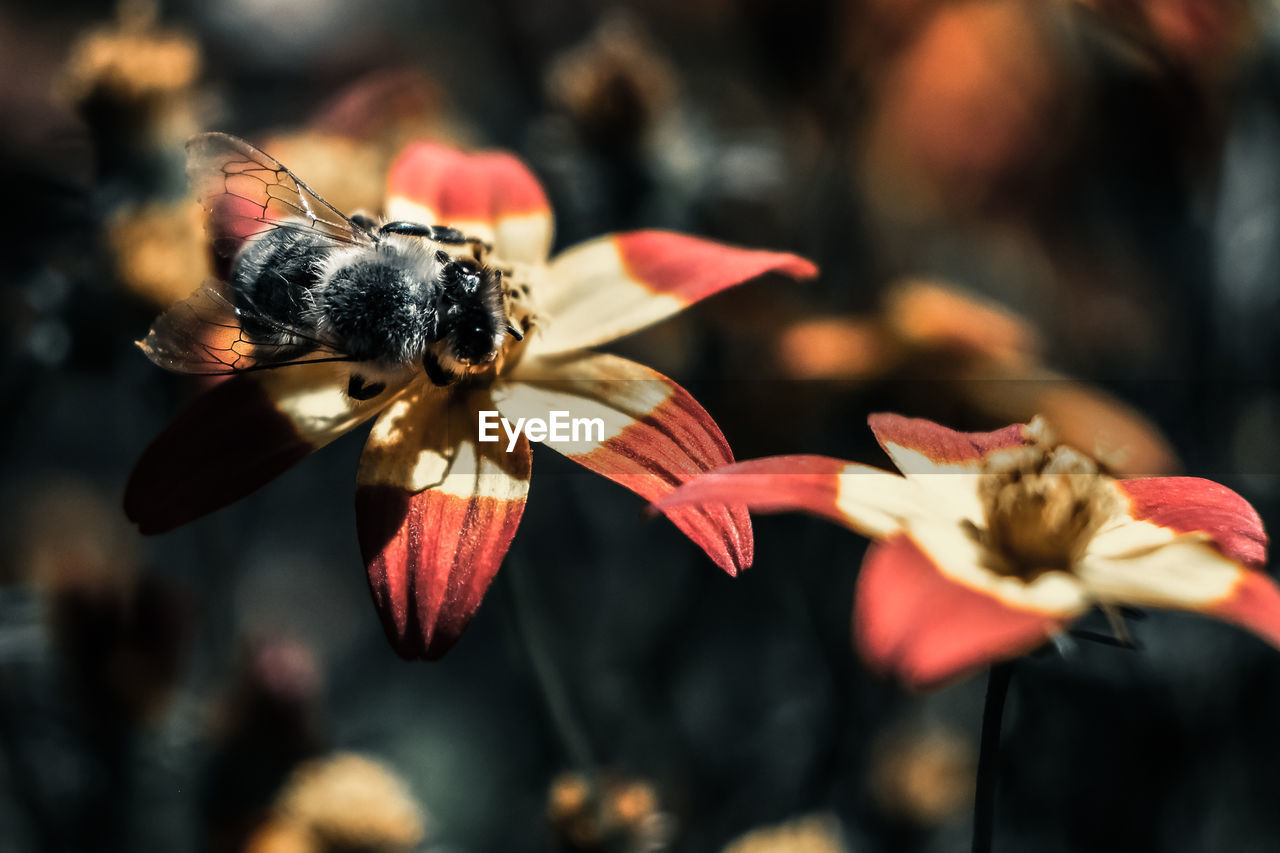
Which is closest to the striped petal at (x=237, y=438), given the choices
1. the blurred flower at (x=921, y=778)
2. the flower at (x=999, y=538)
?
the flower at (x=999, y=538)

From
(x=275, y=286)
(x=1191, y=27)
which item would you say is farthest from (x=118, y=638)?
(x=1191, y=27)

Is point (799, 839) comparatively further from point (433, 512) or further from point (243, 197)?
point (243, 197)

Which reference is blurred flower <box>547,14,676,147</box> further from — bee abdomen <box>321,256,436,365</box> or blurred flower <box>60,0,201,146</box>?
bee abdomen <box>321,256,436,365</box>

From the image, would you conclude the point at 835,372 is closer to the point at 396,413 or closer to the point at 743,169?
the point at 743,169

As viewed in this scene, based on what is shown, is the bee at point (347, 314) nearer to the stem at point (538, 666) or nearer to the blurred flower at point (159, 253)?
the stem at point (538, 666)

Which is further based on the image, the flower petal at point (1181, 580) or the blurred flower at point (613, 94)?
the blurred flower at point (613, 94)

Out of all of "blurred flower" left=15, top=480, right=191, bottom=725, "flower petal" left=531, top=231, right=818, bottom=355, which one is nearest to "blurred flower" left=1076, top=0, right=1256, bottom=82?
"flower petal" left=531, top=231, right=818, bottom=355
